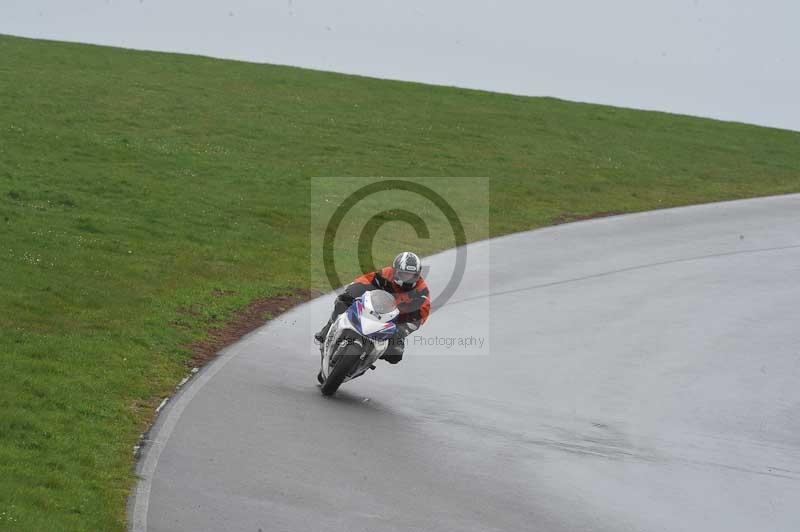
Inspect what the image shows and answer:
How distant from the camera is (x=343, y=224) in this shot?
26234 mm

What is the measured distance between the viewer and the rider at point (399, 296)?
13.9 metres

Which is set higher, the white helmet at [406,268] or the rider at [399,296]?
the white helmet at [406,268]

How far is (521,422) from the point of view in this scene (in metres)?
13.5

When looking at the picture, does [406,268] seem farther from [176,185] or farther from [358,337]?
[176,185]

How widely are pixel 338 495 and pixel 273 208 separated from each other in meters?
16.7

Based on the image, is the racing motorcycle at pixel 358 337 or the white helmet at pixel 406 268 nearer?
the racing motorcycle at pixel 358 337

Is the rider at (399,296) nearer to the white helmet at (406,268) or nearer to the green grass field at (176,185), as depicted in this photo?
the white helmet at (406,268)

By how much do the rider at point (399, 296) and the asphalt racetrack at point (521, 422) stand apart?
0.71 metres

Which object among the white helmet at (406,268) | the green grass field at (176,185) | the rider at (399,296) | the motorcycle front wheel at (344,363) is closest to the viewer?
the green grass field at (176,185)

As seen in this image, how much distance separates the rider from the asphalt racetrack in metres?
0.71

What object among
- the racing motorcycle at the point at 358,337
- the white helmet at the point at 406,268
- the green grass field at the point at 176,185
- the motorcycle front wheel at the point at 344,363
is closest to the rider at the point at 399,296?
the white helmet at the point at 406,268

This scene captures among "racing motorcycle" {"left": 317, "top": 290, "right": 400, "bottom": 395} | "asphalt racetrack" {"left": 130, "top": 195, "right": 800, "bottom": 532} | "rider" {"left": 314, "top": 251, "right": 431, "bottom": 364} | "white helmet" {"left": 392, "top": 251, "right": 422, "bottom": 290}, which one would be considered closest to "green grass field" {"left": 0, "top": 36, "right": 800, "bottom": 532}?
"asphalt racetrack" {"left": 130, "top": 195, "right": 800, "bottom": 532}

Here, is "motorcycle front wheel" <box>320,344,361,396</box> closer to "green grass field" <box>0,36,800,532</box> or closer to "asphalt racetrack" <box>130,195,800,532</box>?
"asphalt racetrack" <box>130,195,800,532</box>

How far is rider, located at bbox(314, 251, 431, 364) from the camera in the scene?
45.6 ft
